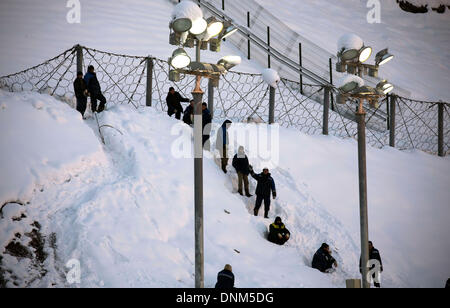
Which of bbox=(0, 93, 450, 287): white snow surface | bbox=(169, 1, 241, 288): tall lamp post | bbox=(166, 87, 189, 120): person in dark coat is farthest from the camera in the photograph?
bbox=(166, 87, 189, 120): person in dark coat

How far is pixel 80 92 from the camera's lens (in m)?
11.3

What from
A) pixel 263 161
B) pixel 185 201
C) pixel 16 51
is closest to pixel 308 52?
pixel 263 161


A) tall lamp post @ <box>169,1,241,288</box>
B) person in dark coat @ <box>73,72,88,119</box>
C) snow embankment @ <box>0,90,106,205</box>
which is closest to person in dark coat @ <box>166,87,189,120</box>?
person in dark coat @ <box>73,72,88,119</box>

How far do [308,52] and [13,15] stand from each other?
10.4 meters

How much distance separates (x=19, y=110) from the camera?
999 cm

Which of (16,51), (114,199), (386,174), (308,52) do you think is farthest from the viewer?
(308,52)

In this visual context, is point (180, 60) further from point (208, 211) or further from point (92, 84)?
point (92, 84)

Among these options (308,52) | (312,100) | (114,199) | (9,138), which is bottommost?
(114,199)

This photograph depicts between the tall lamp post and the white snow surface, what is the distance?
165cm

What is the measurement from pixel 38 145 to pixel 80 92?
2.29m

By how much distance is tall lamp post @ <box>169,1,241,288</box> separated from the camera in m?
6.52

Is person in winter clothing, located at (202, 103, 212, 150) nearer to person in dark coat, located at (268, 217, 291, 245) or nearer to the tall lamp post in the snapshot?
person in dark coat, located at (268, 217, 291, 245)

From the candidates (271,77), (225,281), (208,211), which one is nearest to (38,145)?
(208,211)

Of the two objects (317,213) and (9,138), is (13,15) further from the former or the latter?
(317,213)
